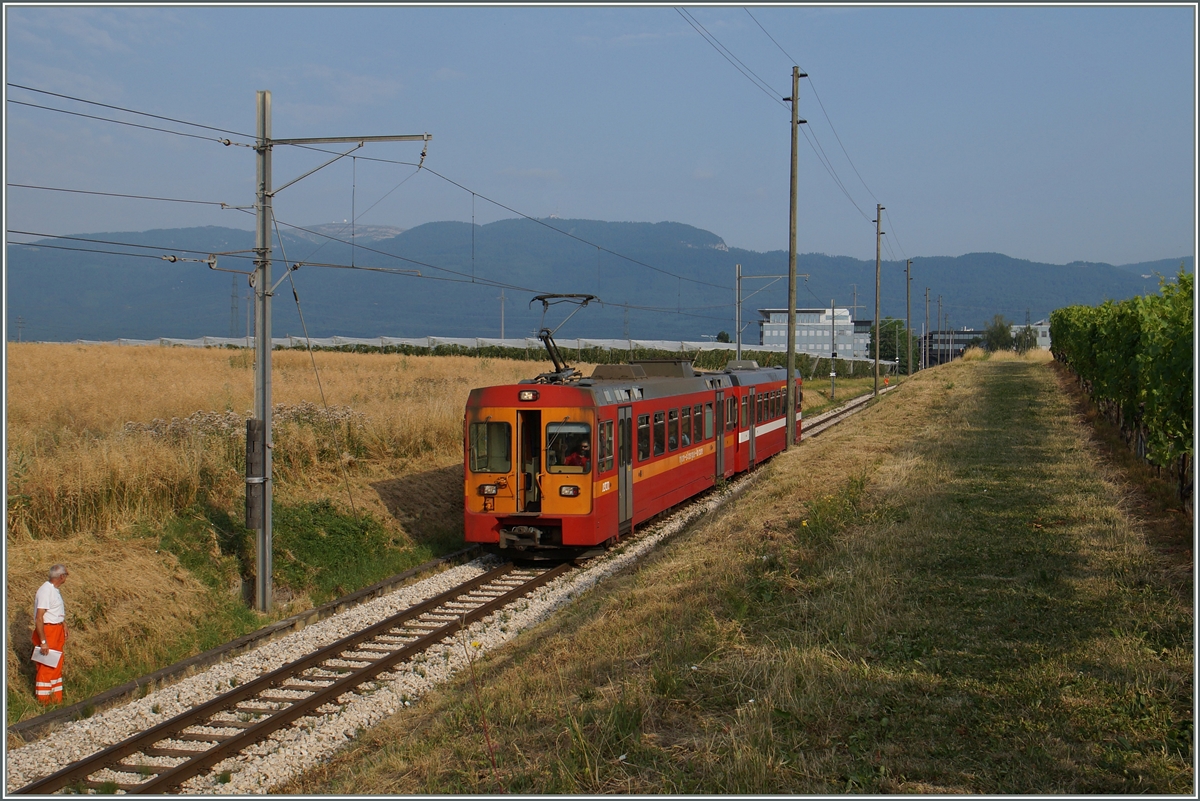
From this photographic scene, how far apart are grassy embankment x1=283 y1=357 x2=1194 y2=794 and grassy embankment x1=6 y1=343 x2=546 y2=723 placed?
4.38 metres

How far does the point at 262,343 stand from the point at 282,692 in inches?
216

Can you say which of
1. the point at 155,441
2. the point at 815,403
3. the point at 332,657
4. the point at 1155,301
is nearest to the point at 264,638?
the point at 332,657

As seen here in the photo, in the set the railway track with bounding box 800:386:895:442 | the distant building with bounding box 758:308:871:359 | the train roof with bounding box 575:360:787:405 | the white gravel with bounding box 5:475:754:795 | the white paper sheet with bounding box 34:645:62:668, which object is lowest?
the white gravel with bounding box 5:475:754:795

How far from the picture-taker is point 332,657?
10.5 metres

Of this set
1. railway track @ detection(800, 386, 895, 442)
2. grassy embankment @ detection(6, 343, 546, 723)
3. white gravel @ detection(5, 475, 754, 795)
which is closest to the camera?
white gravel @ detection(5, 475, 754, 795)

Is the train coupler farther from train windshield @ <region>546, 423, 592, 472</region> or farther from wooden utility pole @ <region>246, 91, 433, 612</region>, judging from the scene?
wooden utility pole @ <region>246, 91, 433, 612</region>

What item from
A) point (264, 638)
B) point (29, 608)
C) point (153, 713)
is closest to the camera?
point (153, 713)

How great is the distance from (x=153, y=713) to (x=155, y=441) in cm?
717

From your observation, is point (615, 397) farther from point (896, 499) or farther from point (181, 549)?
point (181, 549)

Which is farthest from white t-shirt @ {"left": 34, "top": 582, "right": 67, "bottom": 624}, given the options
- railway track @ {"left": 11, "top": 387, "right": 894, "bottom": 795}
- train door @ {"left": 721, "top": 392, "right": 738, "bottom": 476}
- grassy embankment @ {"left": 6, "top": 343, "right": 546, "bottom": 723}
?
train door @ {"left": 721, "top": 392, "right": 738, "bottom": 476}

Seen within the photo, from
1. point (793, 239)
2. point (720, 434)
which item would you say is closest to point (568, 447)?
point (720, 434)

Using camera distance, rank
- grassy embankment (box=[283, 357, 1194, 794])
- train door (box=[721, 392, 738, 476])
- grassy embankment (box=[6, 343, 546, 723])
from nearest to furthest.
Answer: grassy embankment (box=[283, 357, 1194, 794]), grassy embankment (box=[6, 343, 546, 723]), train door (box=[721, 392, 738, 476])

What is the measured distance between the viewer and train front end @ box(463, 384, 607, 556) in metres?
14.0

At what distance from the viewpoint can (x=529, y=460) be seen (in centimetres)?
1452
